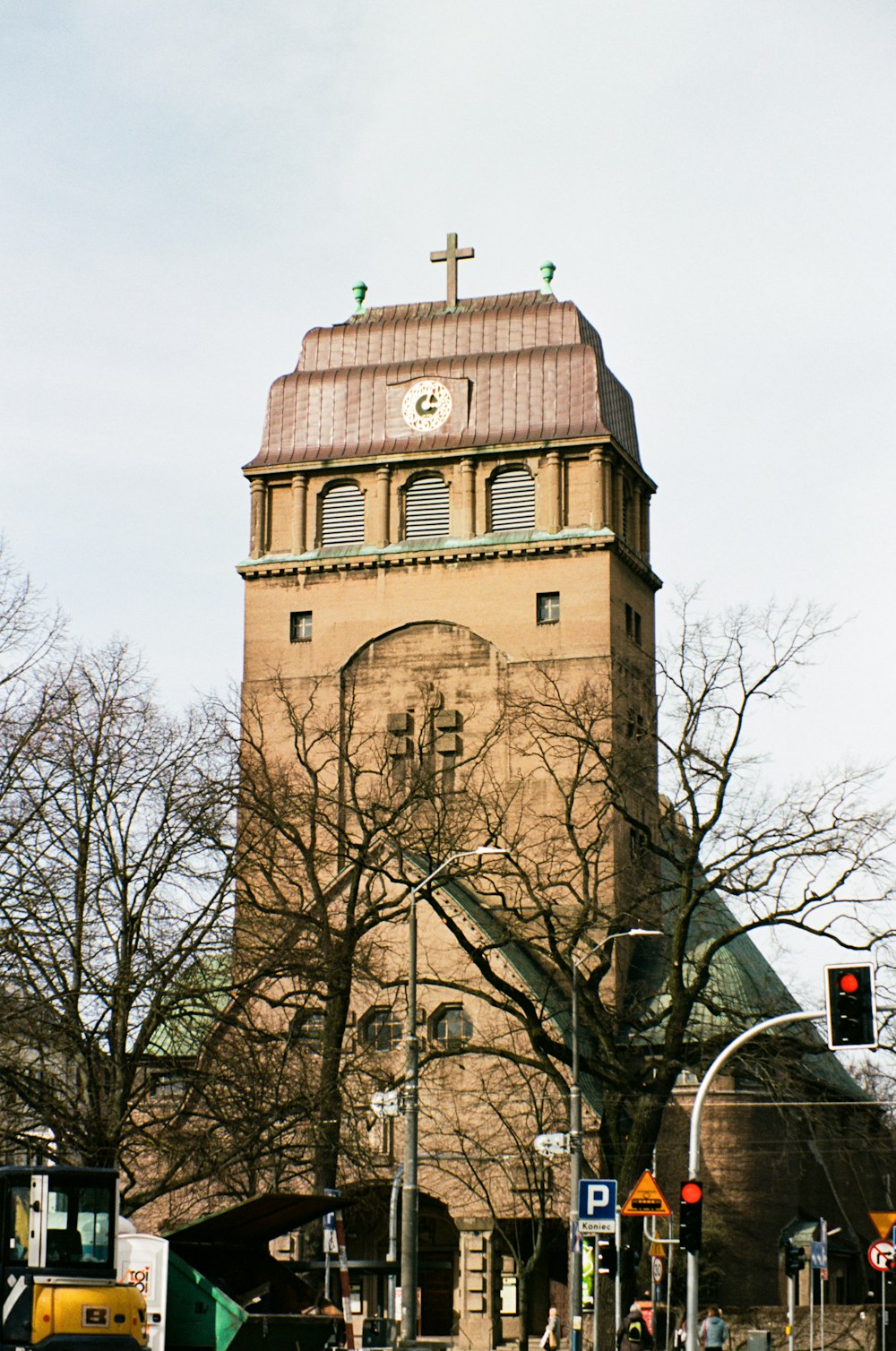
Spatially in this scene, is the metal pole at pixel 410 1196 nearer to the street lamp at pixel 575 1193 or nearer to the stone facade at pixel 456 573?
the street lamp at pixel 575 1193

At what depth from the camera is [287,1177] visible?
4269 cm

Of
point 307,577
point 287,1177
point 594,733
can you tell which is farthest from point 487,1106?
point 307,577

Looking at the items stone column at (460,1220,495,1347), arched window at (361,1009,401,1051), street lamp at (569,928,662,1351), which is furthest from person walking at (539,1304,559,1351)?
street lamp at (569,928,662,1351)

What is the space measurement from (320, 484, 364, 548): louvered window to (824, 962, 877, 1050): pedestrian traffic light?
42394mm

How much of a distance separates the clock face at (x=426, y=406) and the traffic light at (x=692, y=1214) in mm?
39994

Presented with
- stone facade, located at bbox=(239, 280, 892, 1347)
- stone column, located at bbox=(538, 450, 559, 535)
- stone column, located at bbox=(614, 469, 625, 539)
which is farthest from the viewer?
stone column, located at bbox=(614, 469, 625, 539)

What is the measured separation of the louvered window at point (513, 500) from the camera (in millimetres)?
64312

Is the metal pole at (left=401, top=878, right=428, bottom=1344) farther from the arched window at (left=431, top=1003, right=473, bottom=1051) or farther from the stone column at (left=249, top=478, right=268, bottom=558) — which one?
the stone column at (left=249, top=478, right=268, bottom=558)

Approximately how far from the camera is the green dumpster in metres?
24.4

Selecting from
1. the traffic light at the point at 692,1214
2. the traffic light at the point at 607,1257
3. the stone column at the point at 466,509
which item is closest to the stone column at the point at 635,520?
the stone column at the point at 466,509

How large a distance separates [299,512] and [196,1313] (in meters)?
43.3

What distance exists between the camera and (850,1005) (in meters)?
24.6

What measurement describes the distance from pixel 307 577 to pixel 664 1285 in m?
23.6

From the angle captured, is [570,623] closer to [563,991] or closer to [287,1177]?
[563,991]
